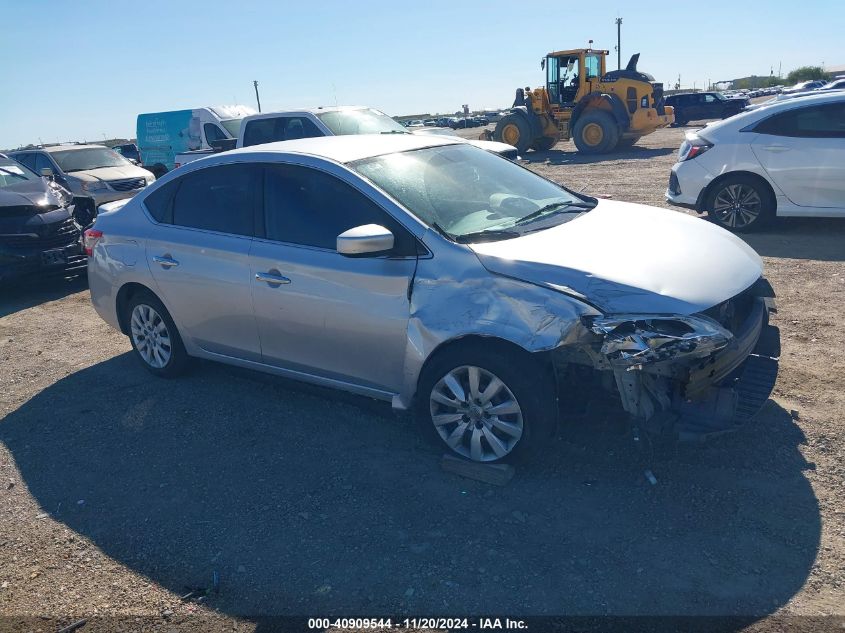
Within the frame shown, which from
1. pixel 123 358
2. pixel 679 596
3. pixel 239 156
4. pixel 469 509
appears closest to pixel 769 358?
pixel 679 596

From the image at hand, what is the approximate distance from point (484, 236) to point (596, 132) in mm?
18397

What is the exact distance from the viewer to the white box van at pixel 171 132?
18.4 meters

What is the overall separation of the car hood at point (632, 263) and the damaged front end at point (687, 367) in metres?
0.09

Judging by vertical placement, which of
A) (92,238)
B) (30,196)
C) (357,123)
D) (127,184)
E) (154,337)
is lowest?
(154,337)

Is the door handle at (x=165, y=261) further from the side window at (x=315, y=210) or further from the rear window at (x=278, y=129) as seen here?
the rear window at (x=278, y=129)

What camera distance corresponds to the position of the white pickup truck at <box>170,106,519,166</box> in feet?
37.9

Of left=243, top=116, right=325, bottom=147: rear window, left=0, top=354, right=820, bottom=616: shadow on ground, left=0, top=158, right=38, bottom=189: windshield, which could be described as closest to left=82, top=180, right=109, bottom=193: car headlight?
left=0, top=158, right=38, bottom=189: windshield

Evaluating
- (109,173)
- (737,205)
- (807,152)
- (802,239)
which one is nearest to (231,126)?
(109,173)

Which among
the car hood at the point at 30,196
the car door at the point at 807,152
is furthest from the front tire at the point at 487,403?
the car hood at the point at 30,196

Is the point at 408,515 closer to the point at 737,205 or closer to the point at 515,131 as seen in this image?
the point at 737,205

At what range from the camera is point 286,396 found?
509 centimetres

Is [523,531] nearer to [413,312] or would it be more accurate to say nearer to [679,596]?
[679,596]

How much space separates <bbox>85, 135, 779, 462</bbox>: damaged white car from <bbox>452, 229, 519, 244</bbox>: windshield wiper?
0.06 feet

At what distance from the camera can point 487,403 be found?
3.70 m
